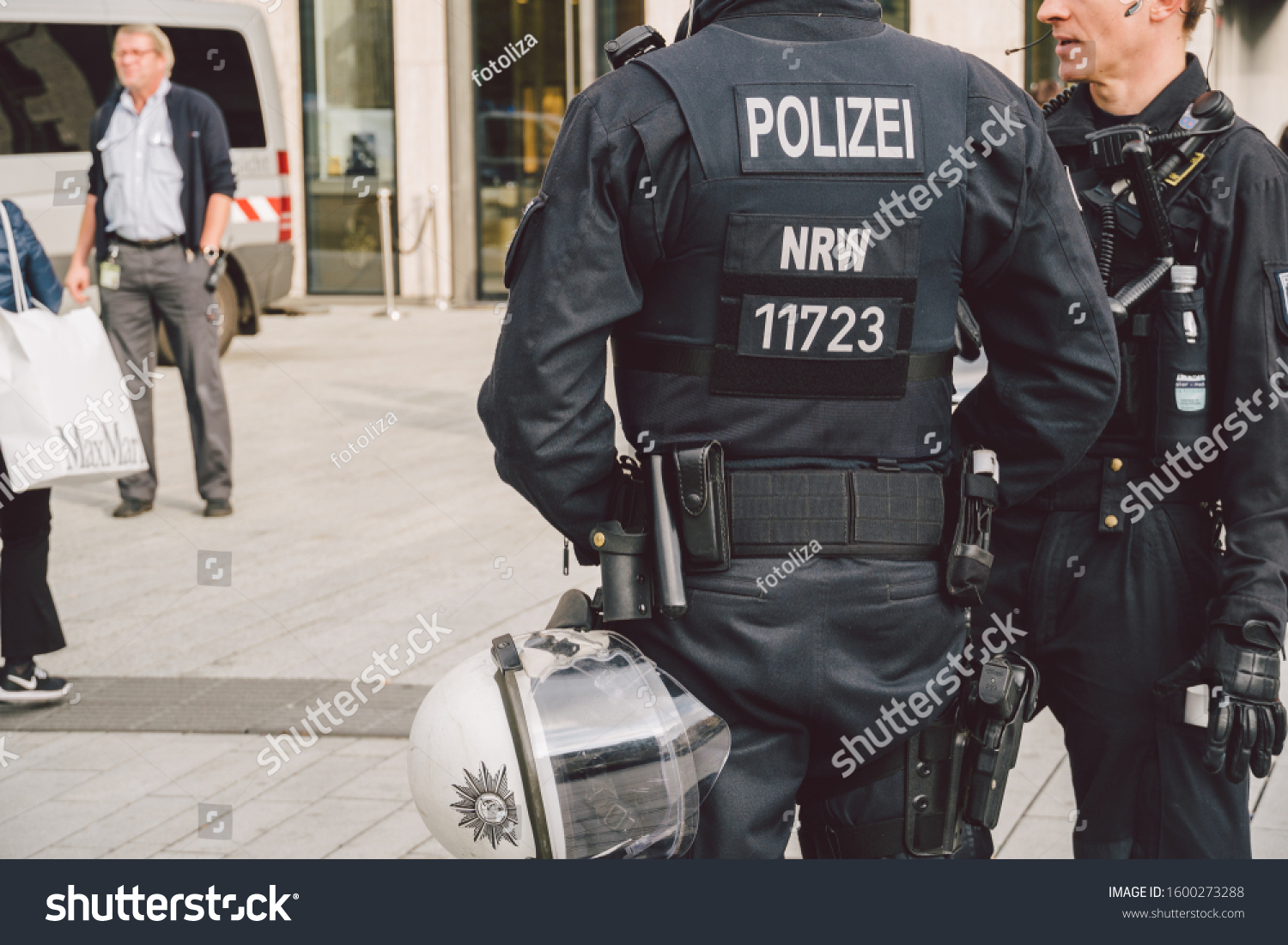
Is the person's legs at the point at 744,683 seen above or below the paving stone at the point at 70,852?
above

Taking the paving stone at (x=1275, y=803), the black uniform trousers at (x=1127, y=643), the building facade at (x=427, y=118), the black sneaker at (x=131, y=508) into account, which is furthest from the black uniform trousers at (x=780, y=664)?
the building facade at (x=427, y=118)

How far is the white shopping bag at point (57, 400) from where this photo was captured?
421 centimetres

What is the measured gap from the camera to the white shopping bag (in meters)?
4.21

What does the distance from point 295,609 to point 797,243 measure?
3991 mm

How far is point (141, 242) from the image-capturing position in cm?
681

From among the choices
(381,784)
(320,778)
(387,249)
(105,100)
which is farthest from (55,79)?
(381,784)

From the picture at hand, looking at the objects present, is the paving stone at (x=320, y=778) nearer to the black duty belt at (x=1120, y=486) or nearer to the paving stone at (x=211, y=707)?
the paving stone at (x=211, y=707)

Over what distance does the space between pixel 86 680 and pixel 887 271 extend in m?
3.61

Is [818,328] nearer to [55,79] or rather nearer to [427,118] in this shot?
[55,79]

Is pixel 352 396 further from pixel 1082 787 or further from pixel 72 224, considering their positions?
pixel 1082 787

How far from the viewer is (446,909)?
2.21 m

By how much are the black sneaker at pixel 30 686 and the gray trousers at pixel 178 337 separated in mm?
2383

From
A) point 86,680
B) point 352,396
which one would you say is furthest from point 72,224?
point 86,680

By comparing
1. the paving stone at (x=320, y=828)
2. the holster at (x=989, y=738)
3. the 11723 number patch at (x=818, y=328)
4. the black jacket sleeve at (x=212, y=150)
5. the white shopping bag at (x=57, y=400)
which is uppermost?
the black jacket sleeve at (x=212, y=150)
